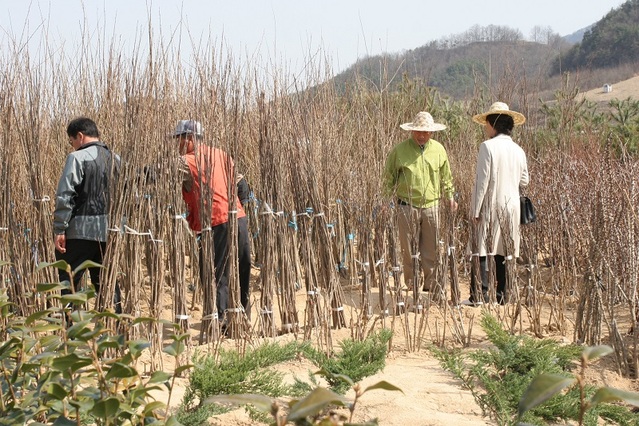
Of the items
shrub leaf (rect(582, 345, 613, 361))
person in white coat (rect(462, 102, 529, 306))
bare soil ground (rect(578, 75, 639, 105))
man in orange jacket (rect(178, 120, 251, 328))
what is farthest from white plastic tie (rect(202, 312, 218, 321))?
bare soil ground (rect(578, 75, 639, 105))

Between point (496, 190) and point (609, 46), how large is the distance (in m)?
29.5

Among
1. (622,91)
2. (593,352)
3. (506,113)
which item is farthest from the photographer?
(622,91)

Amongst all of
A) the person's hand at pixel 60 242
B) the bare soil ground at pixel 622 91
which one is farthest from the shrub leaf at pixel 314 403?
the bare soil ground at pixel 622 91

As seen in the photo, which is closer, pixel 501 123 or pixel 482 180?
pixel 482 180

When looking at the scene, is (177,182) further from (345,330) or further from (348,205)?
(348,205)

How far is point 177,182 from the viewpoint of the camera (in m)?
4.45

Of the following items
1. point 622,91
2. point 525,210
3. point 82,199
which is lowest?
point 525,210

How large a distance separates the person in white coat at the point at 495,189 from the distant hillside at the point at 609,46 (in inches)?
1026

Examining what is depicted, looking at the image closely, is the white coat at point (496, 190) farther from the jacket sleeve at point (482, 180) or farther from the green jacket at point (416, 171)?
the green jacket at point (416, 171)

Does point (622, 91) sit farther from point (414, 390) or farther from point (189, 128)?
point (414, 390)

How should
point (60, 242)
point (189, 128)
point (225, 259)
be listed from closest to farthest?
point (189, 128)
point (60, 242)
point (225, 259)

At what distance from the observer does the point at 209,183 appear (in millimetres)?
4535

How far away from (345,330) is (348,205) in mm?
1697

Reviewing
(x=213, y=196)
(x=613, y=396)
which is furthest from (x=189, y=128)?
(x=613, y=396)
